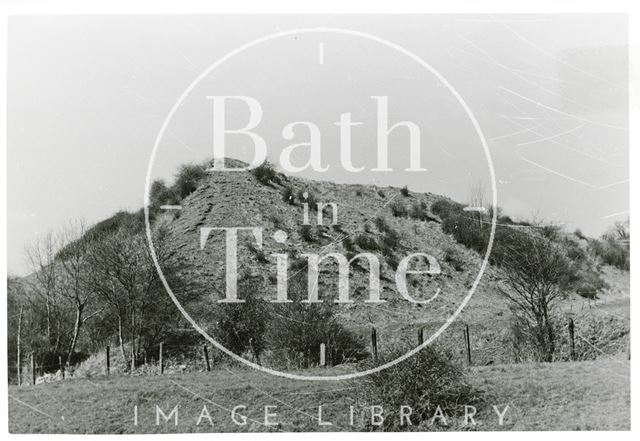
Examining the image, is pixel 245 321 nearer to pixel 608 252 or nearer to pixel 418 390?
pixel 418 390

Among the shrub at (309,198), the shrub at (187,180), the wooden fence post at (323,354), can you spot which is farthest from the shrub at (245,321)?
the shrub at (309,198)

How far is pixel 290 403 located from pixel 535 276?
9.03 meters

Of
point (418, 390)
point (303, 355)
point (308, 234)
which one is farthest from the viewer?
point (303, 355)

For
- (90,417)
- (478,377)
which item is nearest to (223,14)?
(90,417)

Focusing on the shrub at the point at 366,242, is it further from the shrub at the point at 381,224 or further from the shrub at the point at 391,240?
the shrub at the point at 381,224

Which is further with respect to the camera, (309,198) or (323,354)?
(309,198)

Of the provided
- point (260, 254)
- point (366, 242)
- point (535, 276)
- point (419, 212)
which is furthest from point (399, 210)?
point (260, 254)

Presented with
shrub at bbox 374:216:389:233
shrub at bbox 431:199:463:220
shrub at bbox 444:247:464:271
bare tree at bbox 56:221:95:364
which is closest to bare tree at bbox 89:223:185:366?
bare tree at bbox 56:221:95:364

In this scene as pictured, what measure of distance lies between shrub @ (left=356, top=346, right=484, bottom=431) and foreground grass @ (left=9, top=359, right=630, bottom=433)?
0.24m

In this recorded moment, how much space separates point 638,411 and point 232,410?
654 centimetres

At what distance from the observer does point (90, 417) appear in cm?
1093

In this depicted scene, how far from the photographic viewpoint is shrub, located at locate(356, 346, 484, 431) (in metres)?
10.4

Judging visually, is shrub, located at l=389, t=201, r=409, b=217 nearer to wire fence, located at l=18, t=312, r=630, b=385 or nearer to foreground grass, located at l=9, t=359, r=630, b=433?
wire fence, located at l=18, t=312, r=630, b=385

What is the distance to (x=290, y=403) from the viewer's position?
1066 centimetres
